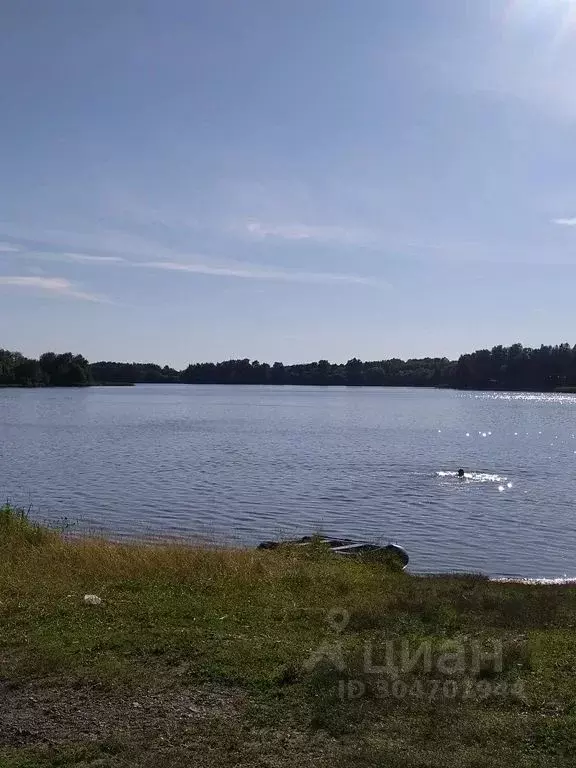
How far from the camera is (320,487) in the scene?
3516 cm

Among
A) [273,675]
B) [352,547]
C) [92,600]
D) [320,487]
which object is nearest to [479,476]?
[320,487]

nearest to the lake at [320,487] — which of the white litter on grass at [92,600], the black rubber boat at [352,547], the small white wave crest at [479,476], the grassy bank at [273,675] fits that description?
the small white wave crest at [479,476]

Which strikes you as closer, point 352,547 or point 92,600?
point 92,600

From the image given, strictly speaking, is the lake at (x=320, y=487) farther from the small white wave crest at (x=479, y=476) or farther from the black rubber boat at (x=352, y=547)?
the black rubber boat at (x=352, y=547)

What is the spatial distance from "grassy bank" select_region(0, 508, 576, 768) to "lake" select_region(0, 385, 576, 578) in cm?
943

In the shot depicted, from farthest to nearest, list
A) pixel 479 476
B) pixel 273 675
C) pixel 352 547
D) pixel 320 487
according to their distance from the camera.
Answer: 1. pixel 479 476
2. pixel 320 487
3. pixel 352 547
4. pixel 273 675

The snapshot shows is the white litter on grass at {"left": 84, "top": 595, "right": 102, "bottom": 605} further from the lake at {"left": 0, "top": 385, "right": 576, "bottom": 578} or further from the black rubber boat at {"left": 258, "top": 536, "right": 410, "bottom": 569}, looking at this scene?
the lake at {"left": 0, "top": 385, "right": 576, "bottom": 578}

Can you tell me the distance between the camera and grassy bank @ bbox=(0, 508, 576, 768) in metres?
6.06

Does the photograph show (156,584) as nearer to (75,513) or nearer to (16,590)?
(16,590)

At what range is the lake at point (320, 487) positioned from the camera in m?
24.4

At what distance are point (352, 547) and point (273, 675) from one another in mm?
12405

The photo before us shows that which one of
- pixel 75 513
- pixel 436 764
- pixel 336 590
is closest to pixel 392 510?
pixel 75 513

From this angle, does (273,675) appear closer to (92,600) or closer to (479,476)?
(92,600)

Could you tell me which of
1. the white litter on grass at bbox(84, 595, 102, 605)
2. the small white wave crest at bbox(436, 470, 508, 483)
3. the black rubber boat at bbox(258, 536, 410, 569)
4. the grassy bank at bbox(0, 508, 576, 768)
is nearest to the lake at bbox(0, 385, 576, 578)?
the small white wave crest at bbox(436, 470, 508, 483)
